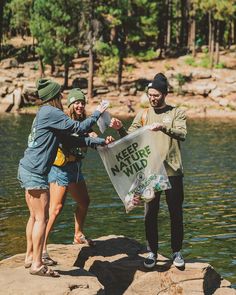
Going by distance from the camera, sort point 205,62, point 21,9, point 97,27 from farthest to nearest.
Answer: point 205,62 < point 21,9 < point 97,27

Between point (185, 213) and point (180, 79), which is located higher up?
point (185, 213)

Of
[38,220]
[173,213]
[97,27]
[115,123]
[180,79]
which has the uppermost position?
[97,27]

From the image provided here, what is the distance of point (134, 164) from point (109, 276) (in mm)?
1719

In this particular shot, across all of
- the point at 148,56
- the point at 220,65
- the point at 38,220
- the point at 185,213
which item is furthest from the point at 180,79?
the point at 38,220

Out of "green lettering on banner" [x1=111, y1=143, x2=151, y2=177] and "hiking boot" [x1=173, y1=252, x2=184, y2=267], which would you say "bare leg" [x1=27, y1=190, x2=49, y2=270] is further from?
"hiking boot" [x1=173, y1=252, x2=184, y2=267]

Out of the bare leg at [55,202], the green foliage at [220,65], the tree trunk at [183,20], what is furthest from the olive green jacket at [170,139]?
the tree trunk at [183,20]

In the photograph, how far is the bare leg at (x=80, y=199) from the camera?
9.23 metres

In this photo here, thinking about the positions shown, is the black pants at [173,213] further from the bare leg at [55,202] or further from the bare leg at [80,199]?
the bare leg at [55,202]

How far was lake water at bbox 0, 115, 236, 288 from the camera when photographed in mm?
11977

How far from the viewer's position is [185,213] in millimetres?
15398

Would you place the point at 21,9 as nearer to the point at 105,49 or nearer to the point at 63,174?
the point at 105,49

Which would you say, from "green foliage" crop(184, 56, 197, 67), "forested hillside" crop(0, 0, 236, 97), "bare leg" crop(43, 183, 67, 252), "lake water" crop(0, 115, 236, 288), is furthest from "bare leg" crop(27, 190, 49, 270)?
"green foliage" crop(184, 56, 197, 67)

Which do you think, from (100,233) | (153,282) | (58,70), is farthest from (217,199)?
(58,70)

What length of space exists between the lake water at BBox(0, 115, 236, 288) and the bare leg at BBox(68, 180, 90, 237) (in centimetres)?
253
